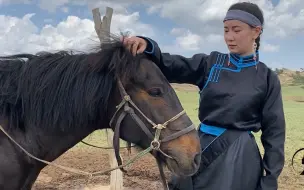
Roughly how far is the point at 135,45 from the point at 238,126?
0.92 meters

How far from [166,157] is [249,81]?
804 mm

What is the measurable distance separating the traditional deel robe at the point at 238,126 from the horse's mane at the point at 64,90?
0.33m

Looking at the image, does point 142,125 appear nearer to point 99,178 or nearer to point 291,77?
point 99,178

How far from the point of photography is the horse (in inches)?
105

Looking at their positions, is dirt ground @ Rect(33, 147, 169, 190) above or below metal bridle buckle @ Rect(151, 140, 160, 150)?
below

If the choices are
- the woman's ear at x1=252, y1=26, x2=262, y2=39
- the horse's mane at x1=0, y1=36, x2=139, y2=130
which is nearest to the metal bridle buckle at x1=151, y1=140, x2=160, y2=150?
the horse's mane at x1=0, y1=36, x2=139, y2=130

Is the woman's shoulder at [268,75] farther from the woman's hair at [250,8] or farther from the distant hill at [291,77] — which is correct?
the distant hill at [291,77]

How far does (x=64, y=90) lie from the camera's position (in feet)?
9.15

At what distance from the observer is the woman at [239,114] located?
A: 9.39 ft

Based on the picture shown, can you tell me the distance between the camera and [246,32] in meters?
2.88

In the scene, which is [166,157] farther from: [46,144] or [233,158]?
[46,144]

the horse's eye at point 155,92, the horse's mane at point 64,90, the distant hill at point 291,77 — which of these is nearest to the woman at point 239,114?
the horse's mane at point 64,90

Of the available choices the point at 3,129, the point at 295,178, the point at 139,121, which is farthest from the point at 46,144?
the point at 295,178

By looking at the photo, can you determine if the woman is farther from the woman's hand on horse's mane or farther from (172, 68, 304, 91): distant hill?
(172, 68, 304, 91): distant hill
